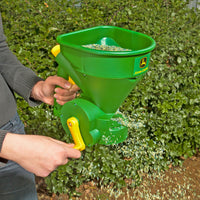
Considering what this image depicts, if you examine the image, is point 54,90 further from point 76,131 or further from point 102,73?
point 102,73

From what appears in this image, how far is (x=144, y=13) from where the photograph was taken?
160 inches

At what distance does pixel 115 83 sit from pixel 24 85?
70 centimetres

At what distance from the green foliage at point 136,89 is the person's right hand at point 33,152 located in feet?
4.74

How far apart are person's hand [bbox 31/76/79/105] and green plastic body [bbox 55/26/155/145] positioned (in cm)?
6

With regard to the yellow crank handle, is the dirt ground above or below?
below

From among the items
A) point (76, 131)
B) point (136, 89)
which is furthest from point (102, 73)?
point (136, 89)

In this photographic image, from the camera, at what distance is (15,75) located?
67.4 inches

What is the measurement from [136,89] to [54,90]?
157cm

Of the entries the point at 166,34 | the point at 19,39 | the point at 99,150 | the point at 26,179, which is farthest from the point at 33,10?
the point at 26,179

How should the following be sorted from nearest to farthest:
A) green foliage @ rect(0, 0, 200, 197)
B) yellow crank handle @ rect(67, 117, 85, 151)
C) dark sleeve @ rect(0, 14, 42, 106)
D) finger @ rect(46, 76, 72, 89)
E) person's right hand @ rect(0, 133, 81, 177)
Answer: person's right hand @ rect(0, 133, 81, 177), yellow crank handle @ rect(67, 117, 85, 151), finger @ rect(46, 76, 72, 89), dark sleeve @ rect(0, 14, 42, 106), green foliage @ rect(0, 0, 200, 197)

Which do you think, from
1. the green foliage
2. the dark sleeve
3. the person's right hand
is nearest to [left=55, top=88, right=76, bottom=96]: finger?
the dark sleeve

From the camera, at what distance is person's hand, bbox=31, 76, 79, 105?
1.61 metres

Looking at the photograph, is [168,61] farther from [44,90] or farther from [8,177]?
[8,177]

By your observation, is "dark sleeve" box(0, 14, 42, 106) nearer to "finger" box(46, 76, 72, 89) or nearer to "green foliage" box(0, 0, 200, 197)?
"finger" box(46, 76, 72, 89)
